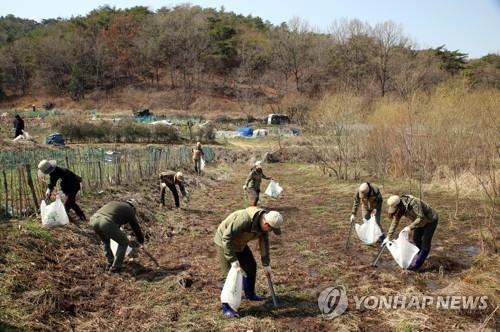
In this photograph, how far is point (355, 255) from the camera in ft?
23.3

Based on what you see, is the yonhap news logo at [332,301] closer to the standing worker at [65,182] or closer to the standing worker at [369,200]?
the standing worker at [369,200]

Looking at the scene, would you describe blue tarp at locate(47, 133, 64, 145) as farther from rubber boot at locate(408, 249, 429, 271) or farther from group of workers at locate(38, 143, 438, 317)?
rubber boot at locate(408, 249, 429, 271)

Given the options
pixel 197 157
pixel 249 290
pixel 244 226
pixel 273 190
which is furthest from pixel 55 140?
pixel 244 226

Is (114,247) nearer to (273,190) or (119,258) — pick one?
(119,258)

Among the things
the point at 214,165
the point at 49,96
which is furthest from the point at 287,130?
the point at 49,96

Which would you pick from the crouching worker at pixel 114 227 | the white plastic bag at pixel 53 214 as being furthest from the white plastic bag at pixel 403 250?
the white plastic bag at pixel 53 214

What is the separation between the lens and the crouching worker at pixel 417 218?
19.6 ft

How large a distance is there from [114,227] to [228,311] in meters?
2.05

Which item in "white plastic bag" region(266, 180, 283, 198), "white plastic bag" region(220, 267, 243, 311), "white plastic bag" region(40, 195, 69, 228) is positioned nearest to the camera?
"white plastic bag" region(220, 267, 243, 311)

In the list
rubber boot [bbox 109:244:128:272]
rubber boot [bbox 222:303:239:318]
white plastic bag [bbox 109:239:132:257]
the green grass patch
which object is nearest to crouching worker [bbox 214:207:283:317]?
rubber boot [bbox 222:303:239:318]

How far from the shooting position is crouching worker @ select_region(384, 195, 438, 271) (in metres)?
5.99

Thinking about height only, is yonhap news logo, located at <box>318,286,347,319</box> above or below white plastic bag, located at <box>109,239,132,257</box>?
below

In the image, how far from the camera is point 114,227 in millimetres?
5812

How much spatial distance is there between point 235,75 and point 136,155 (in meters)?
41.4
